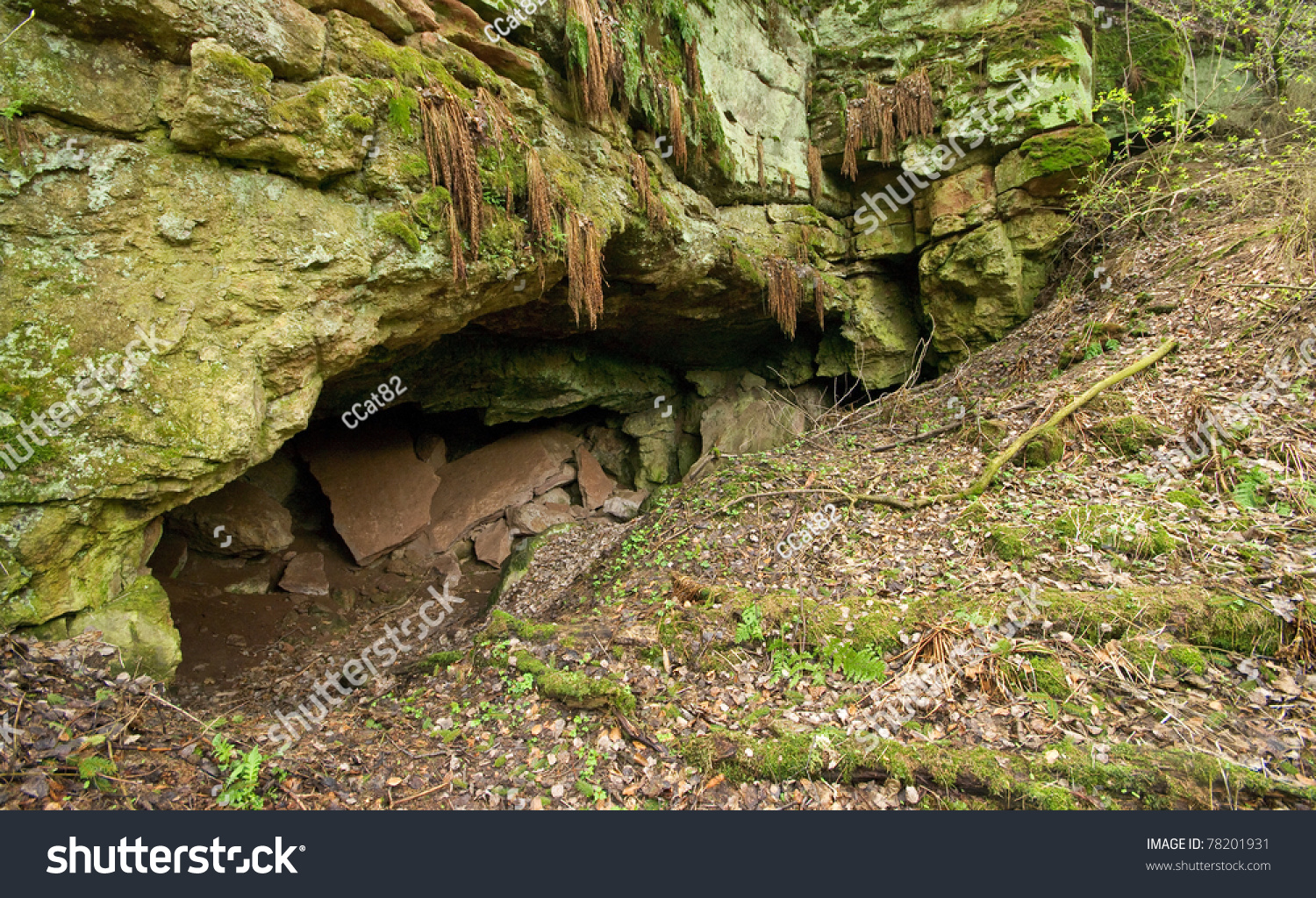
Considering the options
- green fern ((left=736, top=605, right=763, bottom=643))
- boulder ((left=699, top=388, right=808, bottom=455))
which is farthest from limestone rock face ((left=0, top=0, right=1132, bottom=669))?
green fern ((left=736, top=605, right=763, bottom=643))

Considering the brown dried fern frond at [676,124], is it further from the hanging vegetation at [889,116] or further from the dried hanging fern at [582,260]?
the hanging vegetation at [889,116]

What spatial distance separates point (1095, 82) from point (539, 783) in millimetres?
11906

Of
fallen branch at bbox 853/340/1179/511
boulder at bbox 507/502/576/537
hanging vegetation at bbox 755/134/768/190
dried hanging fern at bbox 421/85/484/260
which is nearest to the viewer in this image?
dried hanging fern at bbox 421/85/484/260

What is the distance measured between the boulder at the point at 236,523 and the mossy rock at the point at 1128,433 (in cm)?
941

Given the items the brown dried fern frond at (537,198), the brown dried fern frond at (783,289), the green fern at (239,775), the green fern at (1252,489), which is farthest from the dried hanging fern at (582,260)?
the green fern at (1252,489)

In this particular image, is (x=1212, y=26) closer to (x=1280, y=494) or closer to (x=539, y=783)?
(x=1280, y=494)

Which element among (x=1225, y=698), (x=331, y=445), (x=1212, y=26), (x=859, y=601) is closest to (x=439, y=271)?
(x=859, y=601)

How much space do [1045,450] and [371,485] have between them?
831 cm

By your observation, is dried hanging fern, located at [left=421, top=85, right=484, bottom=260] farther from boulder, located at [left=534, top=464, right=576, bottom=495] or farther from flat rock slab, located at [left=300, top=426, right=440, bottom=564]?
boulder, located at [left=534, top=464, right=576, bottom=495]

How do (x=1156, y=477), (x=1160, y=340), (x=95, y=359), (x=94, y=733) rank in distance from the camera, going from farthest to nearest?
1. (x=1160, y=340)
2. (x=1156, y=477)
3. (x=95, y=359)
4. (x=94, y=733)

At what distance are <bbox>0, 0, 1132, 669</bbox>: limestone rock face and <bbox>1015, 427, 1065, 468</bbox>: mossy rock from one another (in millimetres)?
3489

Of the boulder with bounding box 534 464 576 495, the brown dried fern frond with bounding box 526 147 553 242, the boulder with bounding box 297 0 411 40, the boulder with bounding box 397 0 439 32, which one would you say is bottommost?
the boulder with bounding box 534 464 576 495

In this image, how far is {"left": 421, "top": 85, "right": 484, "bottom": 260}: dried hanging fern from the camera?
4145 millimetres

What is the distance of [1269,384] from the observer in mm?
5227
